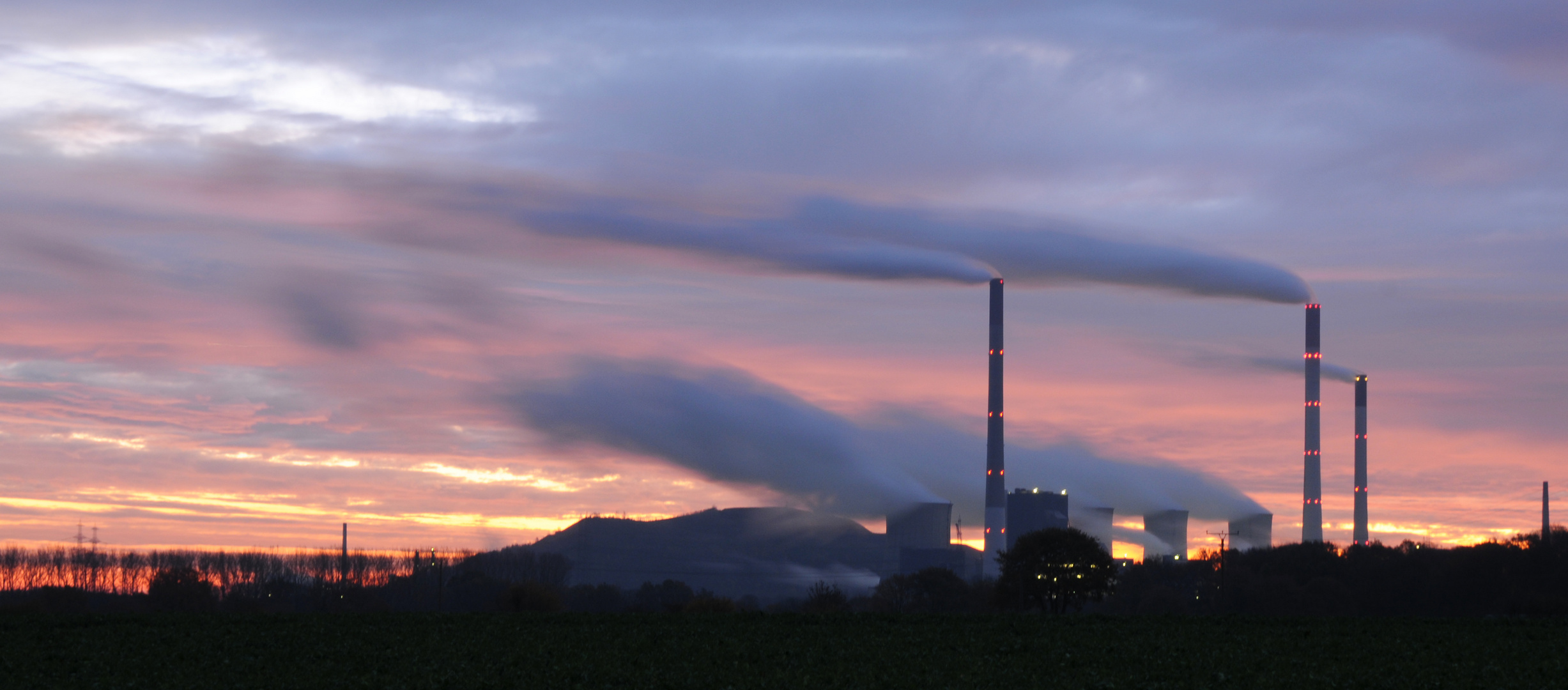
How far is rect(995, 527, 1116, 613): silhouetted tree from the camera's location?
107m

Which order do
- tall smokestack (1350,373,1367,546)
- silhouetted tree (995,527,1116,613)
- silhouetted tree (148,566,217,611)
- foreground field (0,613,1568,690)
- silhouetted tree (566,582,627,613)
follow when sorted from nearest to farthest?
foreground field (0,613,1568,690) < silhouetted tree (995,527,1116,613) < silhouetted tree (148,566,217,611) < silhouetted tree (566,582,627,613) < tall smokestack (1350,373,1367,546)

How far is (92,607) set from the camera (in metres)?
103

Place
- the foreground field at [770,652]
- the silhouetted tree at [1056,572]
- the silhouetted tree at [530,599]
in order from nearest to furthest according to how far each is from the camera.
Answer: the foreground field at [770,652], the silhouetted tree at [530,599], the silhouetted tree at [1056,572]

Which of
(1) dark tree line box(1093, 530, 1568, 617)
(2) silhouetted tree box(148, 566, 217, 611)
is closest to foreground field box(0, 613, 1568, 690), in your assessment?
(2) silhouetted tree box(148, 566, 217, 611)

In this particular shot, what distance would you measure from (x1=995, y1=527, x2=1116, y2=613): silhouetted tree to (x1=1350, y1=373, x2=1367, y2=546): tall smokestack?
87890mm

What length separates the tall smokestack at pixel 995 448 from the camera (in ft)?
551

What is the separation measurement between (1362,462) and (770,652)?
518 ft

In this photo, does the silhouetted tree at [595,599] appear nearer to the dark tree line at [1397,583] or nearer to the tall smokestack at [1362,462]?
the dark tree line at [1397,583]

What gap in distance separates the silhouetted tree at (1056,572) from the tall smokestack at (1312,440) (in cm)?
6717

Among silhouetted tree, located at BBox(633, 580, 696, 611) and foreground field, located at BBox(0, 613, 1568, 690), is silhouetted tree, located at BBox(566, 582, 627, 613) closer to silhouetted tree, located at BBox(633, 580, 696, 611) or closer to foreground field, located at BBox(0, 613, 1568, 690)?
silhouetted tree, located at BBox(633, 580, 696, 611)

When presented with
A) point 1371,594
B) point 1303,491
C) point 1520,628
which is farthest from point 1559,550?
point 1520,628

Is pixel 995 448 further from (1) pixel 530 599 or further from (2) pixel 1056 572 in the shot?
(1) pixel 530 599

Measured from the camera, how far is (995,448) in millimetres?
172875

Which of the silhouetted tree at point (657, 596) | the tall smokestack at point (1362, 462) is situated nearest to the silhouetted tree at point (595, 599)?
the silhouetted tree at point (657, 596)
